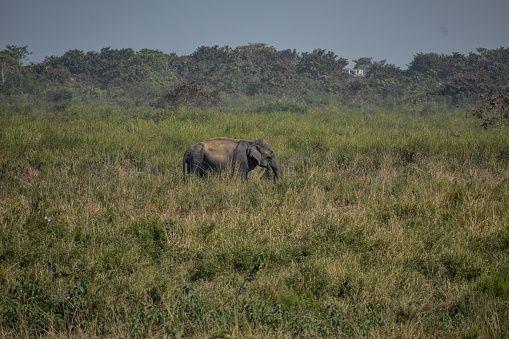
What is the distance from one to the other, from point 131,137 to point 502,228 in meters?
9.19

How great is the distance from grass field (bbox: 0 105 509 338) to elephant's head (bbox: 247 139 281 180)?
1.13 feet

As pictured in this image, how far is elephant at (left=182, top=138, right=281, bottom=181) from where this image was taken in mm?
8617

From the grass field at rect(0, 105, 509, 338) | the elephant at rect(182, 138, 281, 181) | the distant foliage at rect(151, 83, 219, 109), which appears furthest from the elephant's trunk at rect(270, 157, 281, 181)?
the distant foliage at rect(151, 83, 219, 109)

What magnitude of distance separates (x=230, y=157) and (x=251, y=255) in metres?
3.99

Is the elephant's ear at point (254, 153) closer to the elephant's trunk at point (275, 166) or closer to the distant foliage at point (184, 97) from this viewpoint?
the elephant's trunk at point (275, 166)

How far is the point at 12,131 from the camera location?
38.3 feet

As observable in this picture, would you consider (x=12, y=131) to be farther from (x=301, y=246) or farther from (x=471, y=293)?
(x=471, y=293)

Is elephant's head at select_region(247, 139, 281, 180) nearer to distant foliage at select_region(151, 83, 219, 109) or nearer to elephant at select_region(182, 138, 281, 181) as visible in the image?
elephant at select_region(182, 138, 281, 181)

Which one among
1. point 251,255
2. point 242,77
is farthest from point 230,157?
point 242,77

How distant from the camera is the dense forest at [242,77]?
28.0 meters

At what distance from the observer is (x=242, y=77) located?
120 feet

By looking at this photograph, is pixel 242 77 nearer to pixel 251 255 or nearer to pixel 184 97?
pixel 184 97

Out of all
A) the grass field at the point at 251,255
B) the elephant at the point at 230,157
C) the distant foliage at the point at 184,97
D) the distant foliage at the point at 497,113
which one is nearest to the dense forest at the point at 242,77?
the distant foliage at the point at 184,97

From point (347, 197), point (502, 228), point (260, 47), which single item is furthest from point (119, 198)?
point (260, 47)
